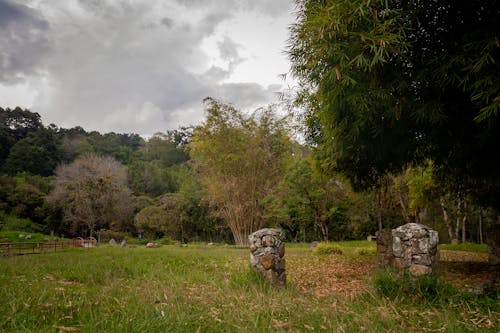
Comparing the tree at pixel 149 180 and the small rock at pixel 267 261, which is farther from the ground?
the tree at pixel 149 180

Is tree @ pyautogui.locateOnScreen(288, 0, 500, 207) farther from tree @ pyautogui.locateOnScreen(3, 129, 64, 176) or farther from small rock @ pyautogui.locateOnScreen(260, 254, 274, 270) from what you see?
tree @ pyautogui.locateOnScreen(3, 129, 64, 176)

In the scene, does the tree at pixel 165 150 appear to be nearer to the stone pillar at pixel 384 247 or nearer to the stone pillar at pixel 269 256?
the stone pillar at pixel 384 247

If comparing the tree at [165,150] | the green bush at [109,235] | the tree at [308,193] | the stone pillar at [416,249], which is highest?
the tree at [165,150]

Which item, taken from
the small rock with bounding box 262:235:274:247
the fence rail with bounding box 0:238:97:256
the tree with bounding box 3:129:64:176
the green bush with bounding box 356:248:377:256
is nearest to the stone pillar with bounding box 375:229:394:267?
the small rock with bounding box 262:235:274:247

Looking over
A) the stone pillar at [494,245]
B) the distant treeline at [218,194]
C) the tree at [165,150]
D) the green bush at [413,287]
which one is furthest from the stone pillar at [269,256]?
the tree at [165,150]

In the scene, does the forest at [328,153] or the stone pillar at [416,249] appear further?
the stone pillar at [416,249]

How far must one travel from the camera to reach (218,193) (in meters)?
16.6

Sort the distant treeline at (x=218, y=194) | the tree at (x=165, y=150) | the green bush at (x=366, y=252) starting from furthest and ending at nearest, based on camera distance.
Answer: the tree at (x=165, y=150) → the distant treeline at (x=218, y=194) → the green bush at (x=366, y=252)

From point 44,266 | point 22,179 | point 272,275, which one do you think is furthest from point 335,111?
point 22,179

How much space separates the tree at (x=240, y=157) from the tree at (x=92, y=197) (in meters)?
7.93

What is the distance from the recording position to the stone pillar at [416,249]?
4.29 m

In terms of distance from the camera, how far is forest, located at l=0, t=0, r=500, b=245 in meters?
4.11

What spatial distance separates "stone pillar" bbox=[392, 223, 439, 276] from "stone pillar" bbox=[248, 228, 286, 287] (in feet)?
5.63

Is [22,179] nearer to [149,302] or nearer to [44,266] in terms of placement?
[44,266]
